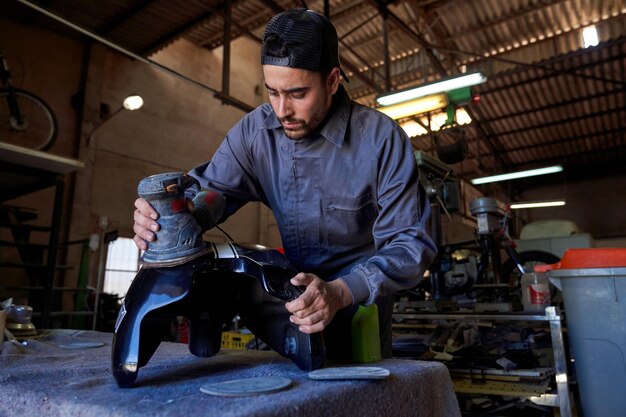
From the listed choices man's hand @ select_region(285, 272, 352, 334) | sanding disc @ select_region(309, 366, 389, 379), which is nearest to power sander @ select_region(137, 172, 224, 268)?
man's hand @ select_region(285, 272, 352, 334)

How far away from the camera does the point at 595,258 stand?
1.99 m

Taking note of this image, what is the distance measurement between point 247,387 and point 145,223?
0.36 metres

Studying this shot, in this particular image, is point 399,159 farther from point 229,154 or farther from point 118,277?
point 118,277

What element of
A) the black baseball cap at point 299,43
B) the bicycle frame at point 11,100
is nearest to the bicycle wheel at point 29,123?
the bicycle frame at point 11,100

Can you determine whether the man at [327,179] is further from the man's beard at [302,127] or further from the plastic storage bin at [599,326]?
the plastic storage bin at [599,326]

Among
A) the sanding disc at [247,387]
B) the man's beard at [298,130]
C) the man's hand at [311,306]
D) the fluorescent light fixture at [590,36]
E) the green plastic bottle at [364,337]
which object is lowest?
the sanding disc at [247,387]

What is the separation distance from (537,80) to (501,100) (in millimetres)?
835

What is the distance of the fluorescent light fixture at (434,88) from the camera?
3982 mm

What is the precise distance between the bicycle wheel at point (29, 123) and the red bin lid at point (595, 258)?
572 cm

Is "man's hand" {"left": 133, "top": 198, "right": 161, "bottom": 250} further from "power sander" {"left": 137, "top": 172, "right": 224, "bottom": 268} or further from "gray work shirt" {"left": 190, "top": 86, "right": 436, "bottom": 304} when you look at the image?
"gray work shirt" {"left": 190, "top": 86, "right": 436, "bottom": 304}

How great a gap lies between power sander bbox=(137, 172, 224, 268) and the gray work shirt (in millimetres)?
358

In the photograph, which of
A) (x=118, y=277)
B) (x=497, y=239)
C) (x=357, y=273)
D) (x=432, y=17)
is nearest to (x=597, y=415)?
(x=357, y=273)

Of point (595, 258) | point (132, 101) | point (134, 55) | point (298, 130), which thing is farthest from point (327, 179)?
point (132, 101)

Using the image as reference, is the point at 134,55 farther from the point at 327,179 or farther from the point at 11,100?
the point at 327,179
